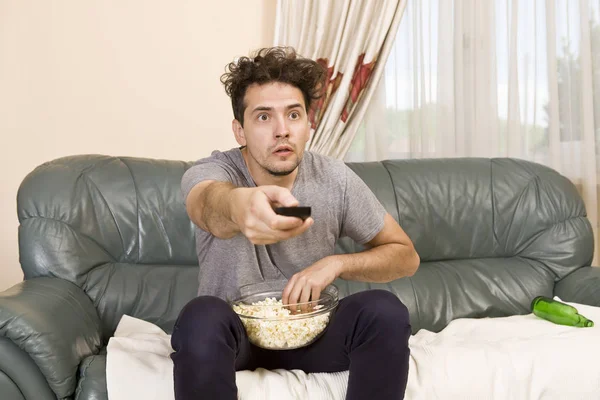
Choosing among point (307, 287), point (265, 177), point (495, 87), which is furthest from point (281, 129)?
point (495, 87)

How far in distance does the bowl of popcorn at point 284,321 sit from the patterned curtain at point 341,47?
173 cm

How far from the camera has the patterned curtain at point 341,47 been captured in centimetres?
337

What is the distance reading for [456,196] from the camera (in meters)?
2.89

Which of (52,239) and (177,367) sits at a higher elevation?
(52,239)

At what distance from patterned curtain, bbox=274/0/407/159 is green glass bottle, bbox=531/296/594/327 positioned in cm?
124

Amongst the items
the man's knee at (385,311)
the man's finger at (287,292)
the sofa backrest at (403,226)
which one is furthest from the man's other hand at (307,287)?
the sofa backrest at (403,226)

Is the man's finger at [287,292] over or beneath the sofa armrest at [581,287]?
over

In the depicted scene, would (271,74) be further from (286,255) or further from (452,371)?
(452,371)

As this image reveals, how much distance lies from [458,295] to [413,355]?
0.69m

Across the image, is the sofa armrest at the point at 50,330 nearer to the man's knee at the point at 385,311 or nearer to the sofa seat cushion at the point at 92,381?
the sofa seat cushion at the point at 92,381

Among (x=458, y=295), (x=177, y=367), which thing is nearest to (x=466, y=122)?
(x=458, y=295)

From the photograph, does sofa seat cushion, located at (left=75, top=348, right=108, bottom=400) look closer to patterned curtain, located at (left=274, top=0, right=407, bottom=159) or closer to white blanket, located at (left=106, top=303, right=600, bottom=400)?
white blanket, located at (left=106, top=303, right=600, bottom=400)

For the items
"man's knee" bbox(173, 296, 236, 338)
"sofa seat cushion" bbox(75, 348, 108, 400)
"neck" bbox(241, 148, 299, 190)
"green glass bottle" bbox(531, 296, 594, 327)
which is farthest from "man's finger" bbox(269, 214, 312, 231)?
"green glass bottle" bbox(531, 296, 594, 327)

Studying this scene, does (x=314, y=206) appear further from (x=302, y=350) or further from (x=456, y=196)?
(x=456, y=196)
